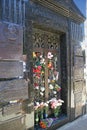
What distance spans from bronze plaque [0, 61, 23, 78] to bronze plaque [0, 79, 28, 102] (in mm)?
109

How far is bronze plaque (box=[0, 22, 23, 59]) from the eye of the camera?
3830mm

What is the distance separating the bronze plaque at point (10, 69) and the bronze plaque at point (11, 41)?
0.35 ft

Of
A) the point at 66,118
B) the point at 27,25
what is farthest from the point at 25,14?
the point at 66,118

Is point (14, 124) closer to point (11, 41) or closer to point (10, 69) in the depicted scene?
point (10, 69)

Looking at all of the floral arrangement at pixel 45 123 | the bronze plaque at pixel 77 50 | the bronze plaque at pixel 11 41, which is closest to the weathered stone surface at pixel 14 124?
the floral arrangement at pixel 45 123

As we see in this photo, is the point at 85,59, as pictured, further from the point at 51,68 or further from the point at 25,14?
the point at 25,14

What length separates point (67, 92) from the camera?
574cm

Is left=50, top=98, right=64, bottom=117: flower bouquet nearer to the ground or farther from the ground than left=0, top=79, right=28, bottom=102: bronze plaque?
nearer to the ground

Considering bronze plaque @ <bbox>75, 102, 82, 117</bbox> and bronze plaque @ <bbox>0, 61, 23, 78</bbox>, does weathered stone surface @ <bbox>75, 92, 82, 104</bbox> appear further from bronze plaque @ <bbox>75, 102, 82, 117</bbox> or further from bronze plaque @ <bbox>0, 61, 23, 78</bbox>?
bronze plaque @ <bbox>0, 61, 23, 78</bbox>

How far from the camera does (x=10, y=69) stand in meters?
3.98

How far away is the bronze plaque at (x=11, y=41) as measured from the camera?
3.83 meters

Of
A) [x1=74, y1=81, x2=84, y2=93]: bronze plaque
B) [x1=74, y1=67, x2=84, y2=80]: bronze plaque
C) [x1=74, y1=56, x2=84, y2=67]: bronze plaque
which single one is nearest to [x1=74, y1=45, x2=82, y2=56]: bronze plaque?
[x1=74, y1=56, x2=84, y2=67]: bronze plaque

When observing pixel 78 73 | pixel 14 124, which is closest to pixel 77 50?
pixel 78 73

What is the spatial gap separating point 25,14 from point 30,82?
1297 mm
